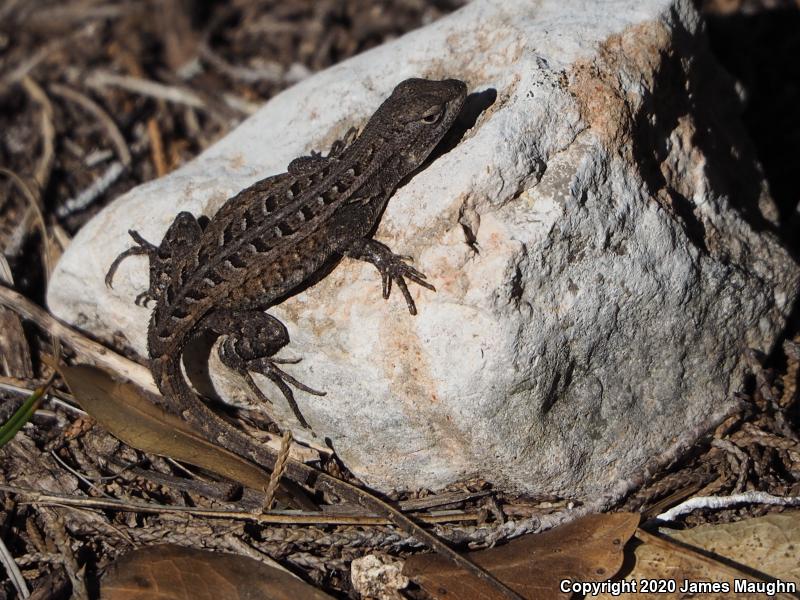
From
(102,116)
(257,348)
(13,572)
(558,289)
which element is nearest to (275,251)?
(257,348)

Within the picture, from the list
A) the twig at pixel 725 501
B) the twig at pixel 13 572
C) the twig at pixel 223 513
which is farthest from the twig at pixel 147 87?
the twig at pixel 725 501

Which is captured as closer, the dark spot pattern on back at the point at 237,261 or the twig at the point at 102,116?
the dark spot pattern on back at the point at 237,261

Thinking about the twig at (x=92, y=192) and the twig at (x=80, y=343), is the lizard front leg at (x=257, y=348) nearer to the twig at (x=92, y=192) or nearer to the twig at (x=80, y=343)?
the twig at (x=80, y=343)

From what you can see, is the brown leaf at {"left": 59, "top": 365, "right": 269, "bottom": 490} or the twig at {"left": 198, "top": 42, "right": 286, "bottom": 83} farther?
the twig at {"left": 198, "top": 42, "right": 286, "bottom": 83}

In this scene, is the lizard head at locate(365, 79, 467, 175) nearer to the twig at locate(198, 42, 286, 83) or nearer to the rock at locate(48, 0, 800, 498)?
the rock at locate(48, 0, 800, 498)

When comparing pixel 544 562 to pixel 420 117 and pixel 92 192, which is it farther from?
pixel 92 192

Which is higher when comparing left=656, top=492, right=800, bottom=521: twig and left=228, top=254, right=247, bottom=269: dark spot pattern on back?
left=228, top=254, right=247, bottom=269: dark spot pattern on back

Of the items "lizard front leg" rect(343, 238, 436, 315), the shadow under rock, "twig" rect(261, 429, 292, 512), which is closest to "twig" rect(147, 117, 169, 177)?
"lizard front leg" rect(343, 238, 436, 315)
